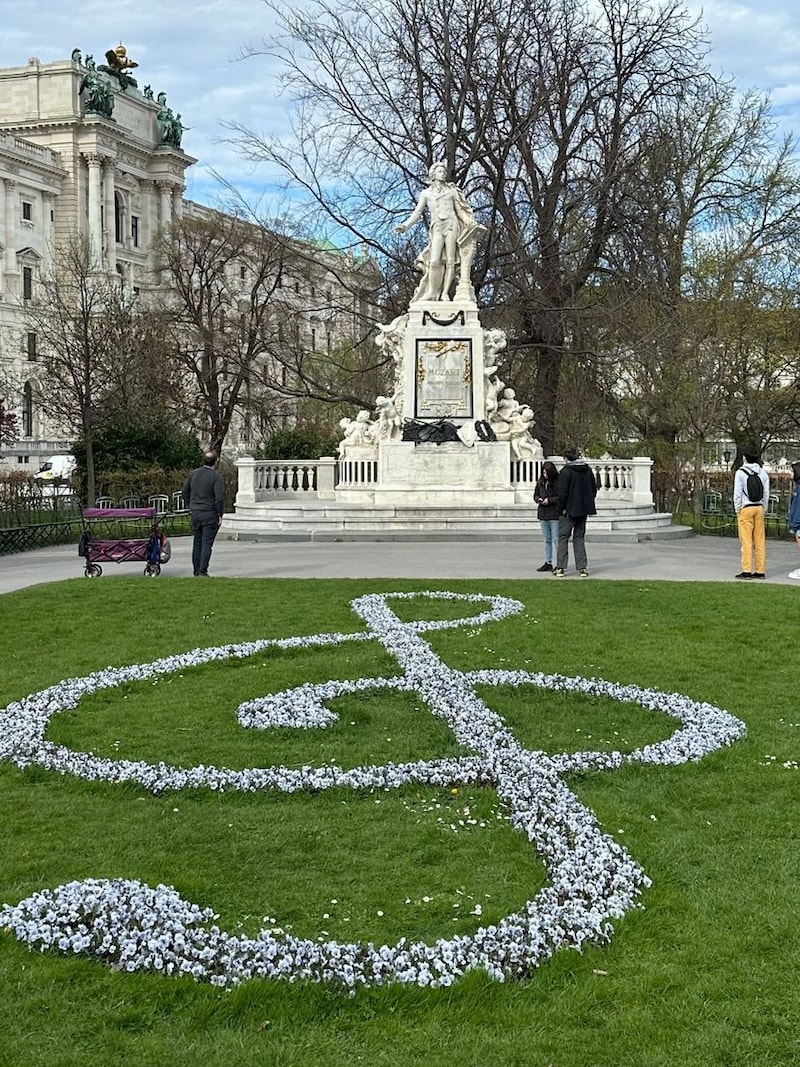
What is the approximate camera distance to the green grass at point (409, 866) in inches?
138


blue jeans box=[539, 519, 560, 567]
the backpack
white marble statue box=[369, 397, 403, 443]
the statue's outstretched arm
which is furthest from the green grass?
the statue's outstretched arm

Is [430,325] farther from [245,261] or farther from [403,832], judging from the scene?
[245,261]

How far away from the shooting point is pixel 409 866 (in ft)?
15.8

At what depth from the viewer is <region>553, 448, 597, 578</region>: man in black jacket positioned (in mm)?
14578

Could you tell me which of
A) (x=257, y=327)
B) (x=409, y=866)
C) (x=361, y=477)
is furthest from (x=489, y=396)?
(x=409, y=866)

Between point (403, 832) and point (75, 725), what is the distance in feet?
9.70

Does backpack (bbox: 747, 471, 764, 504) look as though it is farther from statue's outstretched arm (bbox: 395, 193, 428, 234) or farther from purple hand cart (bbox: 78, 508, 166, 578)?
statue's outstretched arm (bbox: 395, 193, 428, 234)

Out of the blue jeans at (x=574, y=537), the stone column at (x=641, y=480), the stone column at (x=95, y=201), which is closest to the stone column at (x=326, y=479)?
the stone column at (x=641, y=480)

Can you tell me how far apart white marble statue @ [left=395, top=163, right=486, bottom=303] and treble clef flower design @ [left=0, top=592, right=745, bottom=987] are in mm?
17727

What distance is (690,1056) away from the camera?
341 cm

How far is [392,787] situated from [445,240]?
2181 cm

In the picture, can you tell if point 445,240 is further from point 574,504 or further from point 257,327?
point 257,327

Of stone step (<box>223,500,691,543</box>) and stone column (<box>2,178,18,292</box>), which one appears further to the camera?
stone column (<box>2,178,18,292</box>)

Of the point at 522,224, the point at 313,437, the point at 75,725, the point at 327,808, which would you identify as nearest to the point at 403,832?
the point at 327,808
